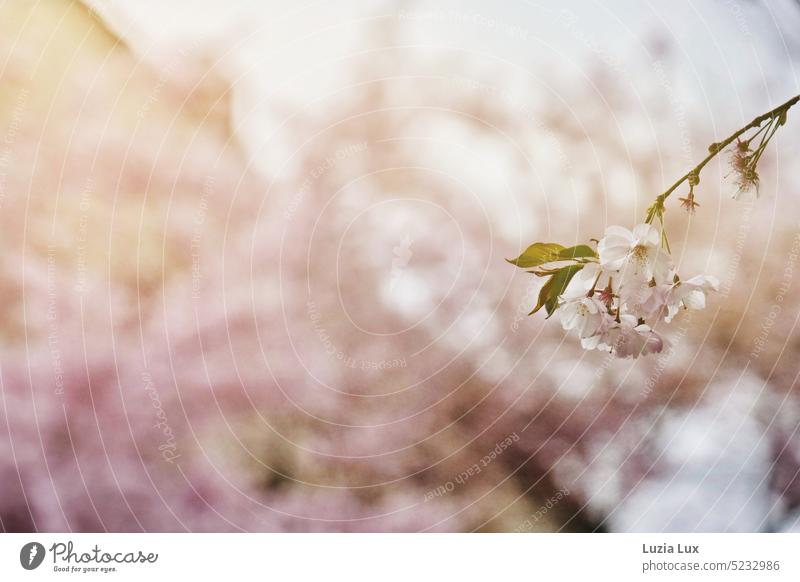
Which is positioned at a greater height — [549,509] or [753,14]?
[753,14]

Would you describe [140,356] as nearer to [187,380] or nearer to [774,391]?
[187,380]

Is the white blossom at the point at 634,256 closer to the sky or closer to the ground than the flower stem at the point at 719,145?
closer to the ground

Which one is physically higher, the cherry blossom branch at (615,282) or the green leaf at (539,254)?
the green leaf at (539,254)

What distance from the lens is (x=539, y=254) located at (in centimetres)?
56

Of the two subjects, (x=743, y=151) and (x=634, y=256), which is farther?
(x=743, y=151)

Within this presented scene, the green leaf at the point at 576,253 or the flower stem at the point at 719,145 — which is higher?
the flower stem at the point at 719,145

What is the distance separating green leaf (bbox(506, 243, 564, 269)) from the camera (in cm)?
54

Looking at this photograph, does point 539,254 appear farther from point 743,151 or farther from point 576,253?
point 743,151

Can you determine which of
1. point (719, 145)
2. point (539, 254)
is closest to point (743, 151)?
point (719, 145)

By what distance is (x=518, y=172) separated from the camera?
0.75 meters

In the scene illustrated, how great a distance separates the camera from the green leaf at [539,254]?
54 centimetres

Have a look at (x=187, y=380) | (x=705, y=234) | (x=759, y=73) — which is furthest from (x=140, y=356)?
(x=759, y=73)

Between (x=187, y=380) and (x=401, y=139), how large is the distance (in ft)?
1.08

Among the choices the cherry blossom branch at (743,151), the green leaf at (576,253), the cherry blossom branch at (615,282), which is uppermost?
the cherry blossom branch at (743,151)
